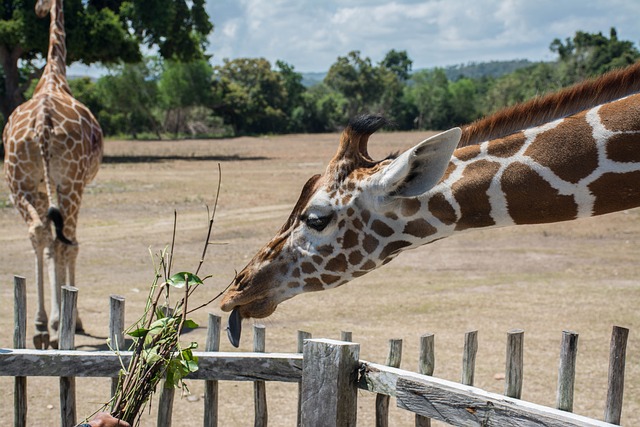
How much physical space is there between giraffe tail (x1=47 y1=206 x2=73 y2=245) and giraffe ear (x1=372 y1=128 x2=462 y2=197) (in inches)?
169

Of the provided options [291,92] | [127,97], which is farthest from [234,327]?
[291,92]

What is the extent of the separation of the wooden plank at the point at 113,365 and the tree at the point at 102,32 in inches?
858

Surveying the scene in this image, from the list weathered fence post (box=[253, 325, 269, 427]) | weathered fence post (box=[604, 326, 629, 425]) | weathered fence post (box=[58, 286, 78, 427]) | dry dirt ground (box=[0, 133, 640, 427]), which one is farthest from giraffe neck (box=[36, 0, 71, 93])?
weathered fence post (box=[604, 326, 629, 425])

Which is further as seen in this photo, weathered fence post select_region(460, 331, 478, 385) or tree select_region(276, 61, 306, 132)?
tree select_region(276, 61, 306, 132)

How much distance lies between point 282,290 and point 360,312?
16.0 ft

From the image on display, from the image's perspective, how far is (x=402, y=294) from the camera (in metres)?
9.16

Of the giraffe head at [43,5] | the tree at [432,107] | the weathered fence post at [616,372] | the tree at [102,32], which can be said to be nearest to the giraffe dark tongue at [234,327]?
the weathered fence post at [616,372]

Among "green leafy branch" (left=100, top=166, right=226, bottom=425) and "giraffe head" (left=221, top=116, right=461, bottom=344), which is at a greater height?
"giraffe head" (left=221, top=116, right=461, bottom=344)

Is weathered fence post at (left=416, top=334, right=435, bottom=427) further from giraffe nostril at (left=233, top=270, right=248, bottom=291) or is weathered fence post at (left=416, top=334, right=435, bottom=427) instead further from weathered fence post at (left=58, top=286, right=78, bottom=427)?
weathered fence post at (left=58, top=286, right=78, bottom=427)

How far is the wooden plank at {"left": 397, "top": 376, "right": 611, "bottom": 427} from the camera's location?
117 inches

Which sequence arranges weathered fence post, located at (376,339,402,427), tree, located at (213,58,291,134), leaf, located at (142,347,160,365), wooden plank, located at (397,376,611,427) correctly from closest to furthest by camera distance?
wooden plank, located at (397,376,611,427)
leaf, located at (142,347,160,365)
weathered fence post, located at (376,339,402,427)
tree, located at (213,58,291,134)

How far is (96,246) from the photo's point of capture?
1188 cm

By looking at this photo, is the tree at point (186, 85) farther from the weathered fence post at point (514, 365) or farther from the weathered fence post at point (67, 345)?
the weathered fence post at point (514, 365)

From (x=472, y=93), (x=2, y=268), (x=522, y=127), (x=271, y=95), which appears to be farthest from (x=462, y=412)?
(x=472, y=93)
